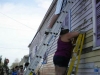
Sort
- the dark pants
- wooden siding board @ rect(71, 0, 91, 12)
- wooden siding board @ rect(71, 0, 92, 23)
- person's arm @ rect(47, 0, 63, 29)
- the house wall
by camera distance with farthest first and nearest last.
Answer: wooden siding board @ rect(71, 0, 91, 12) → wooden siding board @ rect(71, 0, 92, 23) → person's arm @ rect(47, 0, 63, 29) → the dark pants → the house wall

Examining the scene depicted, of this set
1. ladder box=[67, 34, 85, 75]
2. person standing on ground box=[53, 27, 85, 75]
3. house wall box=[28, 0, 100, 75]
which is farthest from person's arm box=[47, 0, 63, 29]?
ladder box=[67, 34, 85, 75]

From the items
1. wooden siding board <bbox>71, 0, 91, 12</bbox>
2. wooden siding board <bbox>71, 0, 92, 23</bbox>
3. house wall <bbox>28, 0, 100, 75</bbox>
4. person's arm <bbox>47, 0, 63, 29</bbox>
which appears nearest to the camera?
house wall <bbox>28, 0, 100, 75</bbox>

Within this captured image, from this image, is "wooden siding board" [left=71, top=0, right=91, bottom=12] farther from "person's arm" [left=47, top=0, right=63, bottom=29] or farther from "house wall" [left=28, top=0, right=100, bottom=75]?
"person's arm" [left=47, top=0, right=63, bottom=29]

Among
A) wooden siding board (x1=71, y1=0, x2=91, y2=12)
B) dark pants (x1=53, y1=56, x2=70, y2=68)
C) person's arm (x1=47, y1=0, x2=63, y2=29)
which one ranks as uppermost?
wooden siding board (x1=71, y1=0, x2=91, y2=12)

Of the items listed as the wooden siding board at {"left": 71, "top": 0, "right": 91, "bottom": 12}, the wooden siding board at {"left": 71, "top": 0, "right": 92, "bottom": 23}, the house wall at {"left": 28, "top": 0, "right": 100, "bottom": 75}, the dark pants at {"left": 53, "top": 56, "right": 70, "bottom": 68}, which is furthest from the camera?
the wooden siding board at {"left": 71, "top": 0, "right": 91, "bottom": 12}

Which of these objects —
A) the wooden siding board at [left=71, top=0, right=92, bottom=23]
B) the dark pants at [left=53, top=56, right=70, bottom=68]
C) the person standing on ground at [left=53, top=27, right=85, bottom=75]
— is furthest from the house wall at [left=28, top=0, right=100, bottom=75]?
the dark pants at [left=53, top=56, right=70, bottom=68]

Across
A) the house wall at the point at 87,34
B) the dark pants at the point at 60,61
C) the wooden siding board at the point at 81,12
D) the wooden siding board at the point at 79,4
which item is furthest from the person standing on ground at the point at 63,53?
the wooden siding board at the point at 79,4

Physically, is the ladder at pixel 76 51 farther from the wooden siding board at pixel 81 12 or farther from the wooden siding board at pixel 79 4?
the wooden siding board at pixel 79 4

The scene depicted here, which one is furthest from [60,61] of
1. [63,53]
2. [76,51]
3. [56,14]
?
[56,14]

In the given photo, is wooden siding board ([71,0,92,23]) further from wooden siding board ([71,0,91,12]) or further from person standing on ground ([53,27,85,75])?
person standing on ground ([53,27,85,75])

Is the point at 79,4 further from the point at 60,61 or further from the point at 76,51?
the point at 60,61

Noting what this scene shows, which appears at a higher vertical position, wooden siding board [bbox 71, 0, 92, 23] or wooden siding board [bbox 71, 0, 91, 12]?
wooden siding board [bbox 71, 0, 91, 12]

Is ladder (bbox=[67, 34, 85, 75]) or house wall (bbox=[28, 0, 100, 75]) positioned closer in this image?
house wall (bbox=[28, 0, 100, 75])

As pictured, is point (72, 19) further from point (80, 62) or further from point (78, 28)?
point (80, 62)
